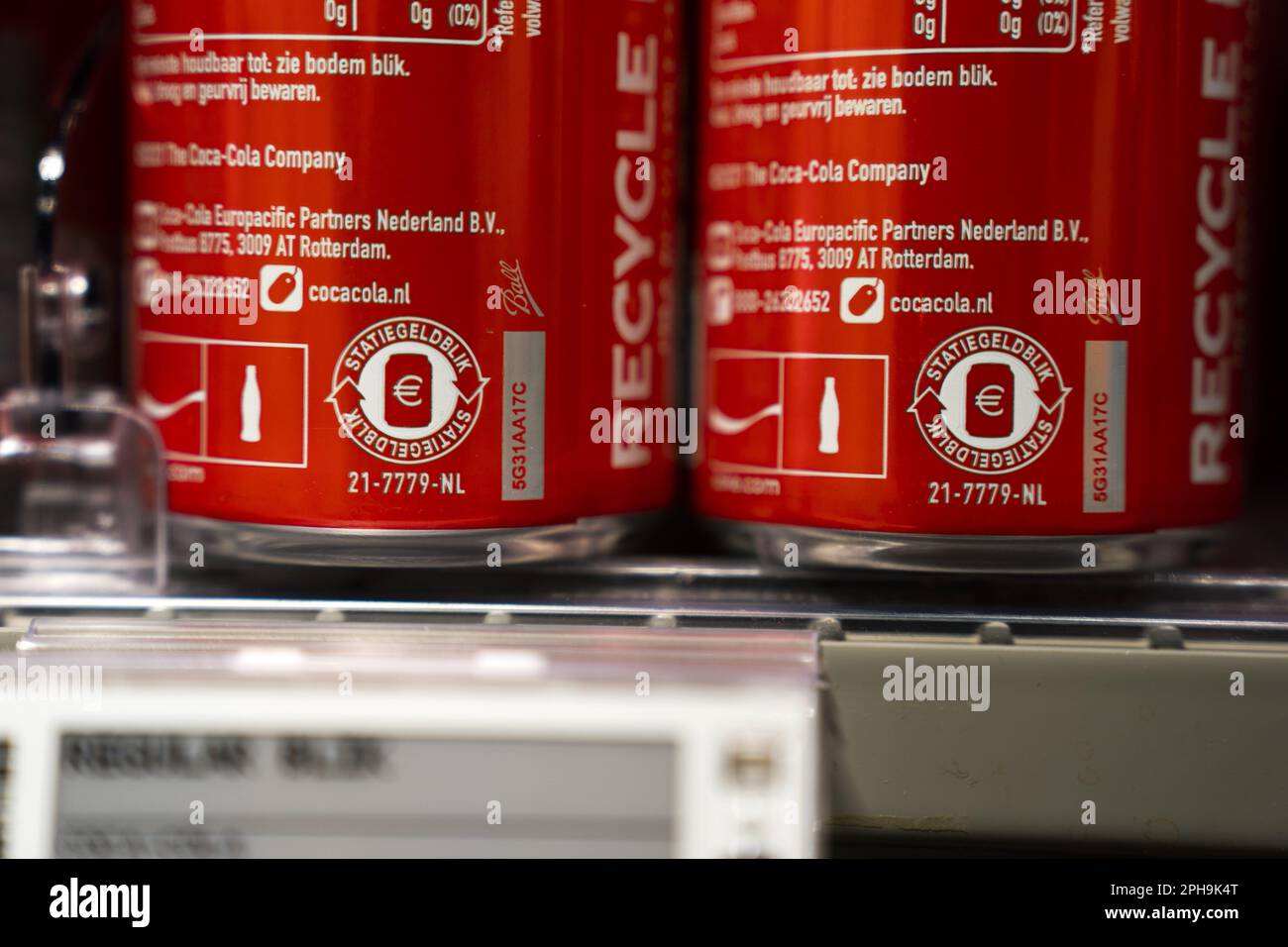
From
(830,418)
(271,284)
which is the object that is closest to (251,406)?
(271,284)

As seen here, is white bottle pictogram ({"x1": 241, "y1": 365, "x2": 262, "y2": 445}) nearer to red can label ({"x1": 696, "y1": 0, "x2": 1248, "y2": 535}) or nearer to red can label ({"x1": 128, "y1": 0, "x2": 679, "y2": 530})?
red can label ({"x1": 128, "y1": 0, "x2": 679, "y2": 530})

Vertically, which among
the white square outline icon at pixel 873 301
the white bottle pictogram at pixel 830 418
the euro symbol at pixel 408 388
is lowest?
the white bottle pictogram at pixel 830 418

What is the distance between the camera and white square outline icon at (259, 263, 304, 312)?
619 mm

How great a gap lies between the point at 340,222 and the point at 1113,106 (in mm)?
343

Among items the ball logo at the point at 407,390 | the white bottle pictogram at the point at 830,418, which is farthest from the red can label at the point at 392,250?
the white bottle pictogram at the point at 830,418

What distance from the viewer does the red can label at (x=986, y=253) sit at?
61cm

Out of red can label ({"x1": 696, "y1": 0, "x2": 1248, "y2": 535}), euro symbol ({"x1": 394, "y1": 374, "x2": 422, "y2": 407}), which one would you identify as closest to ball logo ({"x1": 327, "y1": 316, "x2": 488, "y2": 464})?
euro symbol ({"x1": 394, "y1": 374, "x2": 422, "y2": 407})

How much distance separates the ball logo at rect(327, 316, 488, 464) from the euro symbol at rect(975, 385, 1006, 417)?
0.22 metres

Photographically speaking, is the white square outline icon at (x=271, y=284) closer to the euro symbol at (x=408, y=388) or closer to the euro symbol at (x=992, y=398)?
the euro symbol at (x=408, y=388)

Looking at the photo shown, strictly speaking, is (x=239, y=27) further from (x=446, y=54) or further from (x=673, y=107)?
(x=673, y=107)

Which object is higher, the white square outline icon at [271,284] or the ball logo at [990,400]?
the white square outline icon at [271,284]

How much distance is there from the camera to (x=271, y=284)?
62 centimetres

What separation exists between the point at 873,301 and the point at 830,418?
0.18 feet

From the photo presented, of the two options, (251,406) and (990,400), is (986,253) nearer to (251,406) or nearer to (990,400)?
(990,400)
